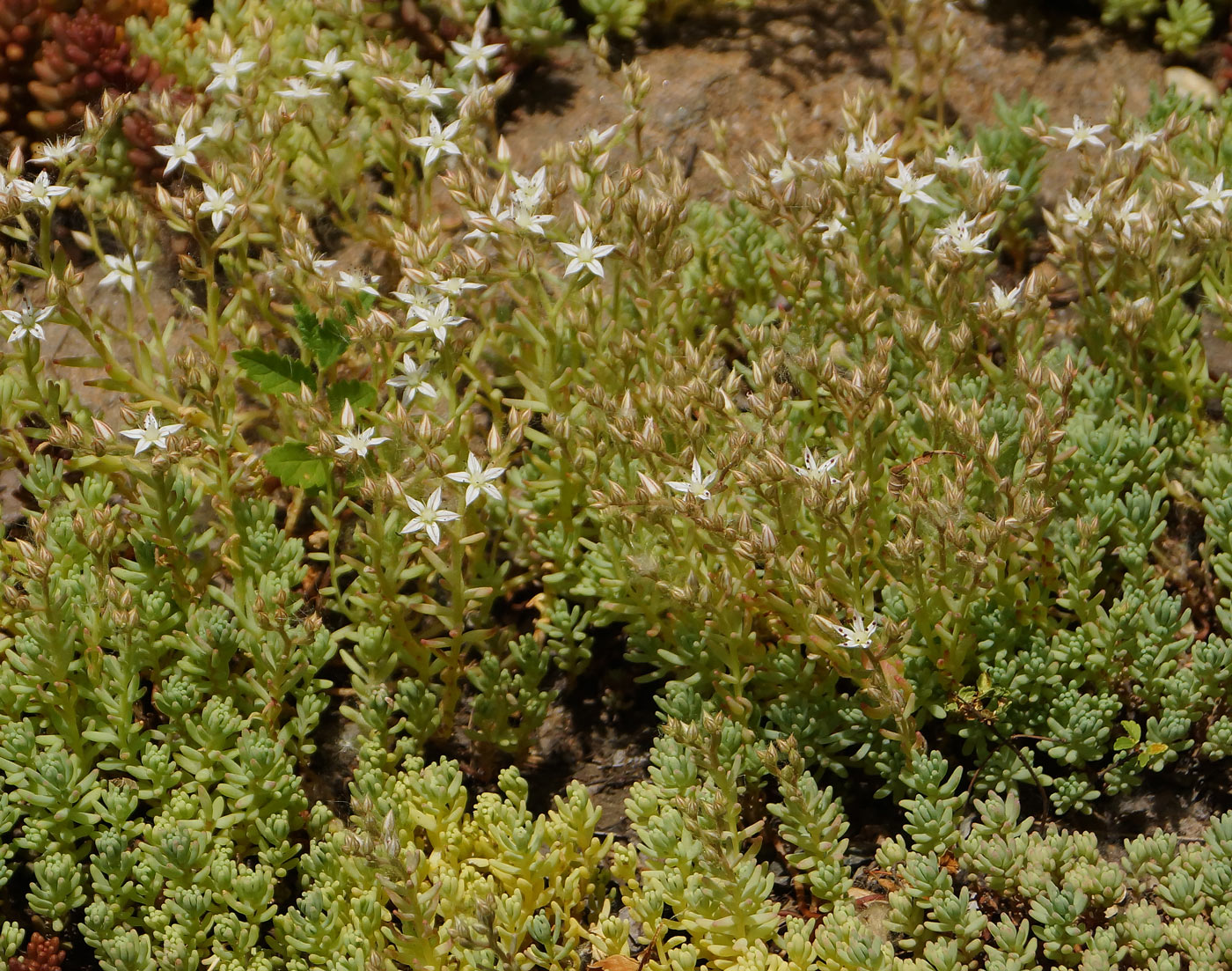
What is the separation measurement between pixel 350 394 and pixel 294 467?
1.00ft

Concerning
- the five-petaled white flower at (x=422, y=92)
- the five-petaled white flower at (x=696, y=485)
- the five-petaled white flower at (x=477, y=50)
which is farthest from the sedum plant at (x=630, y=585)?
the five-petaled white flower at (x=477, y=50)

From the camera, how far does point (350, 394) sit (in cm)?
419

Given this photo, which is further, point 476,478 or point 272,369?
point 272,369

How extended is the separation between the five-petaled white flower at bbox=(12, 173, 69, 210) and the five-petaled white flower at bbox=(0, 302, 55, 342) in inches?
13.1

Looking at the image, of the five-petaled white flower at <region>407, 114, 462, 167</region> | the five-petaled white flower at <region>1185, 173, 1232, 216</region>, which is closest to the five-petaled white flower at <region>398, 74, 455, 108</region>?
the five-petaled white flower at <region>407, 114, 462, 167</region>

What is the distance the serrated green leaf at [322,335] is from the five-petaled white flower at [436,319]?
0.45 meters

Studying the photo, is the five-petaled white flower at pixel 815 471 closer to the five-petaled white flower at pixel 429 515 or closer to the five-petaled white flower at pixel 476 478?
the five-petaled white flower at pixel 476 478

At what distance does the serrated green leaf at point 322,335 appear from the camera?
167 inches

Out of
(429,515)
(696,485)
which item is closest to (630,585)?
(696,485)

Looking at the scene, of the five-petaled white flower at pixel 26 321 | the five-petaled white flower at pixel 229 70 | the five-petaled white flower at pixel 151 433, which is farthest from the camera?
the five-petaled white flower at pixel 229 70

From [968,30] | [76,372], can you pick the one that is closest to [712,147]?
[968,30]

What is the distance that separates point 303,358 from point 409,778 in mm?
1479

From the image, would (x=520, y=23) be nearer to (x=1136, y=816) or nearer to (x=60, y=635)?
(x=60, y=635)

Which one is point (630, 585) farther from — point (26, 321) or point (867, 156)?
point (26, 321)
